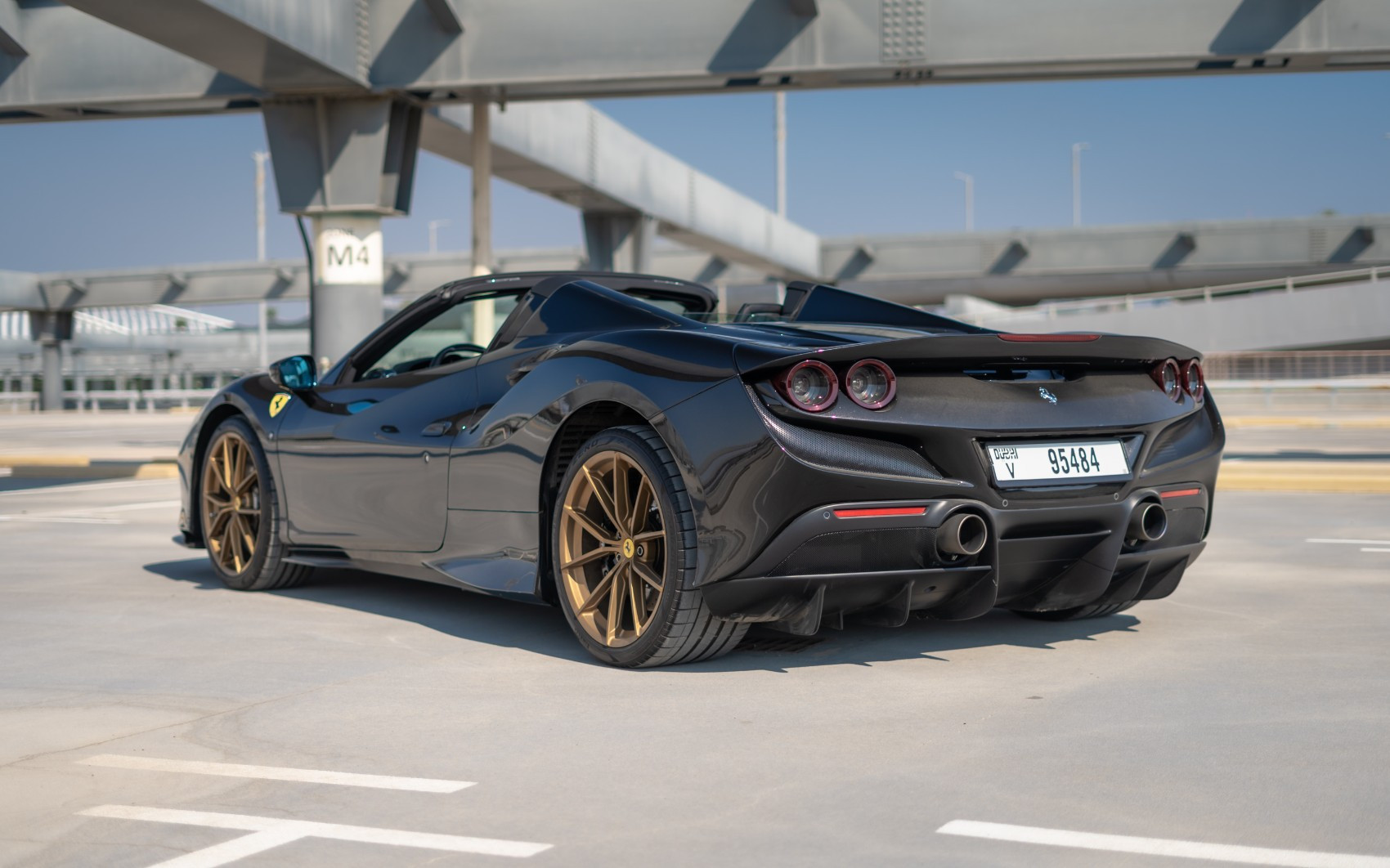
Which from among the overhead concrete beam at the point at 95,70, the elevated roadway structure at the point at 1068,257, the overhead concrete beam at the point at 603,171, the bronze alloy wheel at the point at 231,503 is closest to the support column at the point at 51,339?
the elevated roadway structure at the point at 1068,257

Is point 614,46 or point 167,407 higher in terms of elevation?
point 614,46

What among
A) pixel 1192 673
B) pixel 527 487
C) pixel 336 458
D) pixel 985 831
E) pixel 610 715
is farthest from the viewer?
pixel 336 458

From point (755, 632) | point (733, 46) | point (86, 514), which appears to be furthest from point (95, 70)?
point (755, 632)

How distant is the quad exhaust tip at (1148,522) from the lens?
14.4 ft

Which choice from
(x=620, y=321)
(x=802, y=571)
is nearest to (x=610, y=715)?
(x=802, y=571)

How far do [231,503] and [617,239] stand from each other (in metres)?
21.8

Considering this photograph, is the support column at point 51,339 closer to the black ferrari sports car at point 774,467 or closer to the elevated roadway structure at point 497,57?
the elevated roadway structure at point 497,57

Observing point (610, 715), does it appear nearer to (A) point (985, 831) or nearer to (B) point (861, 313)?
(A) point (985, 831)

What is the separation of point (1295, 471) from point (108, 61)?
12296mm

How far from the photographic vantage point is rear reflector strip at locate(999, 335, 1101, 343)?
13.8 feet

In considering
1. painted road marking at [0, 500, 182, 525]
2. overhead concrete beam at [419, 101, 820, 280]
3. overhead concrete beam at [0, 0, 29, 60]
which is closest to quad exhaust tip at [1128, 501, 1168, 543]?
painted road marking at [0, 500, 182, 525]

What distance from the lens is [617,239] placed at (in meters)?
27.8

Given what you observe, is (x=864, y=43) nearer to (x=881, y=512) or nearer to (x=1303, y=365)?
(x=881, y=512)

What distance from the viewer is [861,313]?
5.15 metres
